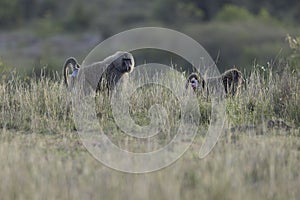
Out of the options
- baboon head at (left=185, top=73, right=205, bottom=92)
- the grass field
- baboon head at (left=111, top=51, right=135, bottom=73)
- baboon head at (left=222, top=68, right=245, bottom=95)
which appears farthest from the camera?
baboon head at (left=111, top=51, right=135, bottom=73)

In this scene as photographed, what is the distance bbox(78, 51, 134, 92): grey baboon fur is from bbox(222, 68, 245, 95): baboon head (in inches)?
65.0

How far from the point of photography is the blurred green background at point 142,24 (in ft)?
127

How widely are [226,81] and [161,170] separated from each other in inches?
200

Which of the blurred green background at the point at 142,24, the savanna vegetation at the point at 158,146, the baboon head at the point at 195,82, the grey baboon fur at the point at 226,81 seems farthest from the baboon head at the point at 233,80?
the blurred green background at the point at 142,24

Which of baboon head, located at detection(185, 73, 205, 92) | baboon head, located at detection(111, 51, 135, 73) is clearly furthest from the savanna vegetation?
baboon head, located at detection(111, 51, 135, 73)

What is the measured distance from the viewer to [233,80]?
1139 cm

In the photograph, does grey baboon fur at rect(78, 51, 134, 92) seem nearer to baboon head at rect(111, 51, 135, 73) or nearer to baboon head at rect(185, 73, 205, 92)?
baboon head at rect(111, 51, 135, 73)

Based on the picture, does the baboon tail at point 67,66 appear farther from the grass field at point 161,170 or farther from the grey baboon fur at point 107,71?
the grass field at point 161,170

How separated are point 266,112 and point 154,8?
4369cm

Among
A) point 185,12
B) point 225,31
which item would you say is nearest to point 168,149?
point 225,31

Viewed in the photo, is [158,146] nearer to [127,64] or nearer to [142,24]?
[127,64]

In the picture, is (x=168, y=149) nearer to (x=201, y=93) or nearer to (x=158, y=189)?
(x=158, y=189)

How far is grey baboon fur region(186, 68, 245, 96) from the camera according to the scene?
35.3ft

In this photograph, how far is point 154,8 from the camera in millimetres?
52344
